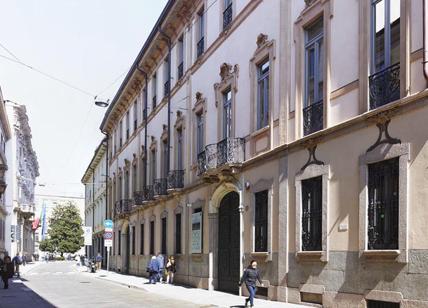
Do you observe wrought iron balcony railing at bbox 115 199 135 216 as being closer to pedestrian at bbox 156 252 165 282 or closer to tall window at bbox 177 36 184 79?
pedestrian at bbox 156 252 165 282

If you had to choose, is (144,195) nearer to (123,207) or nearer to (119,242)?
(123,207)

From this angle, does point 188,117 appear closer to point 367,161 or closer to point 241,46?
point 241,46

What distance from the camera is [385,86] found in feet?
42.0

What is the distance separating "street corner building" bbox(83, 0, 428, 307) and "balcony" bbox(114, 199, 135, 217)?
34.3ft

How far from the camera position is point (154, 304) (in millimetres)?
18453

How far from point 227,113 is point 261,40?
13.5 feet

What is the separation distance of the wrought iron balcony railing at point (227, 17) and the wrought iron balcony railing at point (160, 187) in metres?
9.69

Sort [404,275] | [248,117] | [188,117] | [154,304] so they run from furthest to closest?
1. [188,117]
2. [248,117]
3. [154,304]
4. [404,275]

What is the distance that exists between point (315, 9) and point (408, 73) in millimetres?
4479

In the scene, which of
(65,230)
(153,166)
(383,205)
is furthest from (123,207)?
(65,230)

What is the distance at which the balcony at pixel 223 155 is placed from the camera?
20266 mm

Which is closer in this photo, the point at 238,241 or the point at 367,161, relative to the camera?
the point at 367,161

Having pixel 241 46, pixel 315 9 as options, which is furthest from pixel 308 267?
pixel 241 46

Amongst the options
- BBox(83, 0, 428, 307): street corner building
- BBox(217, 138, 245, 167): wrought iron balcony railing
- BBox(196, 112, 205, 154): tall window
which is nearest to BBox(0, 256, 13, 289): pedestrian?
BBox(83, 0, 428, 307): street corner building
